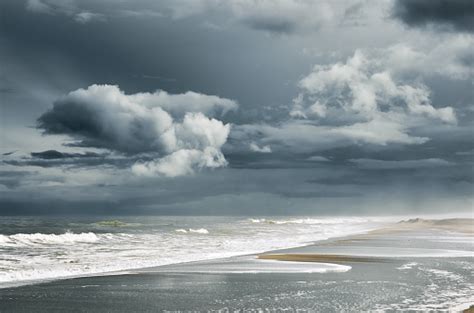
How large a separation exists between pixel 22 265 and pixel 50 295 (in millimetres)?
10664

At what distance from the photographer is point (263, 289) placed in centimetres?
2027

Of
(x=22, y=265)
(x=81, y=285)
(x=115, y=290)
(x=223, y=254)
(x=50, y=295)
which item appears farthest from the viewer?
(x=223, y=254)

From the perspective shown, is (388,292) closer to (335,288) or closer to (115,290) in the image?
(335,288)

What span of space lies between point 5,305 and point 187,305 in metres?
6.17

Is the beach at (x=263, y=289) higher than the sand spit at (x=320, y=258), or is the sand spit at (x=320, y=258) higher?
the beach at (x=263, y=289)

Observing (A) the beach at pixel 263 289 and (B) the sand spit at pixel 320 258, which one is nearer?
(A) the beach at pixel 263 289

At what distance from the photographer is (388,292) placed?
19.5 metres

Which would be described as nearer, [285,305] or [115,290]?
[285,305]

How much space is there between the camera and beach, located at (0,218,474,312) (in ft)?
55.4

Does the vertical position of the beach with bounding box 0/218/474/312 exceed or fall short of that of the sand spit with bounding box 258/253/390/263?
it exceeds it

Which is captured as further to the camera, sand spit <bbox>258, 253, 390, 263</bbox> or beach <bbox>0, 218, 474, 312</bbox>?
sand spit <bbox>258, 253, 390, 263</bbox>

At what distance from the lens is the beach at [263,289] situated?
55.4ft

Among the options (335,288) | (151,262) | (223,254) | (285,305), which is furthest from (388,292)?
(223,254)

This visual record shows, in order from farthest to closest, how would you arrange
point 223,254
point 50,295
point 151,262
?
point 223,254 < point 151,262 < point 50,295
